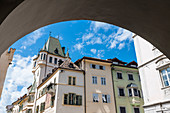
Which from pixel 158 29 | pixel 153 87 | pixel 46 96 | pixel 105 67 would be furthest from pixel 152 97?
pixel 46 96

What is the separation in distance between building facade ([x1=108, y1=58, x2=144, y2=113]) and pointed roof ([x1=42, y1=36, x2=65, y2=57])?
58.0ft

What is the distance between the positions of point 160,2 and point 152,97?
12.0 metres

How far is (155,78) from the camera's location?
1298 centimetres

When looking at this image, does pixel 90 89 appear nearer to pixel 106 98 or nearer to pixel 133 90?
pixel 106 98

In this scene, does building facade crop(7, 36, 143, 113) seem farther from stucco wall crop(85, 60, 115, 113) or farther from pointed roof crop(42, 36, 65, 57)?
pointed roof crop(42, 36, 65, 57)

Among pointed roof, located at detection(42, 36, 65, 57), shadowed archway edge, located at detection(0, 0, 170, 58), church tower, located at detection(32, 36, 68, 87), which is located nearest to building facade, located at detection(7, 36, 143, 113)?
church tower, located at detection(32, 36, 68, 87)

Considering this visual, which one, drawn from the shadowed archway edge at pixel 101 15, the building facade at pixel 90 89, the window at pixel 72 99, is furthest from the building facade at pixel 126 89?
the shadowed archway edge at pixel 101 15

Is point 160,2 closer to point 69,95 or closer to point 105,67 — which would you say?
point 69,95

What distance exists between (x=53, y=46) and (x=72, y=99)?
2267 centimetres

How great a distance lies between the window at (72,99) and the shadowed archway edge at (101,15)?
878 inches

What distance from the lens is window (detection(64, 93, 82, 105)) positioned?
A: 2397cm

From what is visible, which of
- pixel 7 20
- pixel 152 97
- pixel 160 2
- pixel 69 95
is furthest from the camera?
pixel 69 95

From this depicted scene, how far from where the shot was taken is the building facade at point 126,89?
89.9ft

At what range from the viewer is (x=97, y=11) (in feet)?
9.41
